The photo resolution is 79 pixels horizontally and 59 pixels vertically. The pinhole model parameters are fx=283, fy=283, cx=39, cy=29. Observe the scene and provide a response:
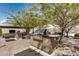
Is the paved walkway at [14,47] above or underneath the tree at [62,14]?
underneath

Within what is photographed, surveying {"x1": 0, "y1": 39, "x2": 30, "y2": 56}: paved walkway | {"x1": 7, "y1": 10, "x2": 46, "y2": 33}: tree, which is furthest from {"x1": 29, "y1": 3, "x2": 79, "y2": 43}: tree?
{"x1": 0, "y1": 39, "x2": 30, "y2": 56}: paved walkway

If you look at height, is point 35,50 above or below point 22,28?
below

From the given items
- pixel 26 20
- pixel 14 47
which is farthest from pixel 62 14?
pixel 14 47

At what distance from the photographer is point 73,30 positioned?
3691mm

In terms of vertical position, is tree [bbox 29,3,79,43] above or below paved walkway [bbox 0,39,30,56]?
above

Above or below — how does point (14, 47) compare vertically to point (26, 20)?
below

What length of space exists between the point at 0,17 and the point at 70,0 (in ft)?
3.10

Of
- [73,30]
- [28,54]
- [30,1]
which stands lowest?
[28,54]

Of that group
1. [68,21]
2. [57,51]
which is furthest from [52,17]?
[57,51]

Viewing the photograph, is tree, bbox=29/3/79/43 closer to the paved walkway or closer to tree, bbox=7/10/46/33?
tree, bbox=7/10/46/33

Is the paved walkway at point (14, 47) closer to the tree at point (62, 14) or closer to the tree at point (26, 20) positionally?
the tree at point (26, 20)

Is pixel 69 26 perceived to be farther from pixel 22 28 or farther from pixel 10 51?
pixel 10 51

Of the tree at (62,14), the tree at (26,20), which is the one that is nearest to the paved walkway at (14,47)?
the tree at (26,20)

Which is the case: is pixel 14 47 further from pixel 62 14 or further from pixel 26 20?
pixel 62 14
